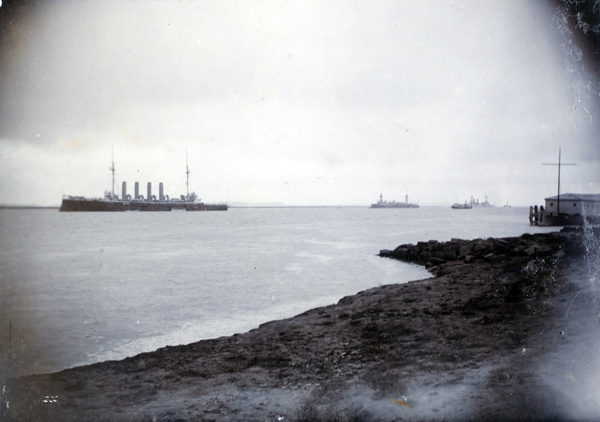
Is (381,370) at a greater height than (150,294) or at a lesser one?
greater

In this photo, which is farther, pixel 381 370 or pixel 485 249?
pixel 485 249

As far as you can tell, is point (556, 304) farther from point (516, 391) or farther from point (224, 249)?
point (224, 249)

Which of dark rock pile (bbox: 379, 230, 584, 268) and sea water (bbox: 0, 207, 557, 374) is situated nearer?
sea water (bbox: 0, 207, 557, 374)

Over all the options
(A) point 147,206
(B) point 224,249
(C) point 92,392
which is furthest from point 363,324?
(A) point 147,206

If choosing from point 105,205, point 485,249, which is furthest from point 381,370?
point 105,205

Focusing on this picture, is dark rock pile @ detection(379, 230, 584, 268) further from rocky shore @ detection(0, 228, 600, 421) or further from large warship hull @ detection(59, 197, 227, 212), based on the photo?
large warship hull @ detection(59, 197, 227, 212)

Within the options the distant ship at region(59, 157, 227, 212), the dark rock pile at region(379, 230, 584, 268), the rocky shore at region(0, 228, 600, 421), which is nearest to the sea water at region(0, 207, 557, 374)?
the dark rock pile at region(379, 230, 584, 268)

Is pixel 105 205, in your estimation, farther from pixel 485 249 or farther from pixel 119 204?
pixel 485 249

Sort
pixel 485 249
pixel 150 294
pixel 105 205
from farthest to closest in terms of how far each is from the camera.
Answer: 1. pixel 105 205
2. pixel 485 249
3. pixel 150 294
